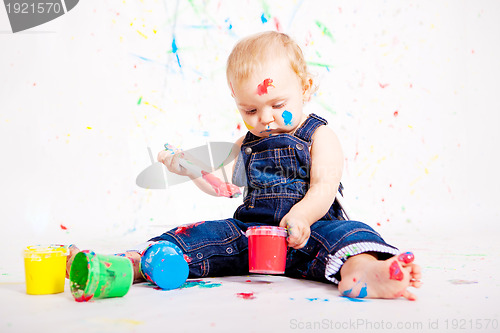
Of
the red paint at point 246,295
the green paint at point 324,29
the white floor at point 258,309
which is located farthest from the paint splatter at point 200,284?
the green paint at point 324,29

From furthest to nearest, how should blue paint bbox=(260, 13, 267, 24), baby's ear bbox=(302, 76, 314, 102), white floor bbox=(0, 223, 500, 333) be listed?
1. blue paint bbox=(260, 13, 267, 24)
2. baby's ear bbox=(302, 76, 314, 102)
3. white floor bbox=(0, 223, 500, 333)

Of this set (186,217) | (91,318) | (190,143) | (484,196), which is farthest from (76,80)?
(484,196)

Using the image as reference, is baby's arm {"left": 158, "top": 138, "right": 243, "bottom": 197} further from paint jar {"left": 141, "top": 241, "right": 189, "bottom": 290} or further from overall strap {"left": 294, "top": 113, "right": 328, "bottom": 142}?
paint jar {"left": 141, "top": 241, "right": 189, "bottom": 290}

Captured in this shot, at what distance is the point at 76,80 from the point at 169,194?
77 cm

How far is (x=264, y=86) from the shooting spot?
154 centimetres

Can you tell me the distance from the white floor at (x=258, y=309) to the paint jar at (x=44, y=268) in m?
0.03

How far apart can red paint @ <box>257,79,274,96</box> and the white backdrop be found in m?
1.10

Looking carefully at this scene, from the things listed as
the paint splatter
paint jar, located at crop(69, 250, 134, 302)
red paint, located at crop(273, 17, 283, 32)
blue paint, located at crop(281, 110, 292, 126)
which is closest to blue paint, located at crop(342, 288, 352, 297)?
the paint splatter

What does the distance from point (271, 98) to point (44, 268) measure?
0.77m

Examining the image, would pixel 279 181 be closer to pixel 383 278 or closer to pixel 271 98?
pixel 271 98

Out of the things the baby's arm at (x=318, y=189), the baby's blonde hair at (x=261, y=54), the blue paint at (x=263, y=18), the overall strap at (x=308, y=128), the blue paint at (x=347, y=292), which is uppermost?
the blue paint at (x=263, y=18)

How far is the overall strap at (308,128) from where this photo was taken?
5.32 ft

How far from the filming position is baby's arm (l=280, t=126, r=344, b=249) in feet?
4.32

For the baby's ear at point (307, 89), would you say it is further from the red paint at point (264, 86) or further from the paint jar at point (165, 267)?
the paint jar at point (165, 267)
